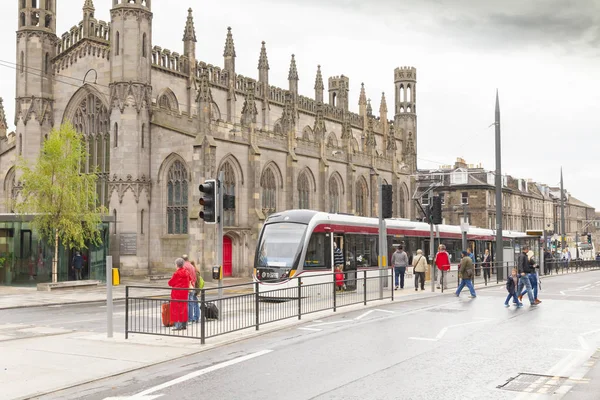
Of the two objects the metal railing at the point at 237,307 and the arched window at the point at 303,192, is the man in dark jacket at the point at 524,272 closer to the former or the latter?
the metal railing at the point at 237,307

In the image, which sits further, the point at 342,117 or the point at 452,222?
the point at 452,222

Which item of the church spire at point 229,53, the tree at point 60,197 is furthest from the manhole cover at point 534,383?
the church spire at point 229,53

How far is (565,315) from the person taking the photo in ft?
54.5

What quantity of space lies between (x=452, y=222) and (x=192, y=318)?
6501 cm

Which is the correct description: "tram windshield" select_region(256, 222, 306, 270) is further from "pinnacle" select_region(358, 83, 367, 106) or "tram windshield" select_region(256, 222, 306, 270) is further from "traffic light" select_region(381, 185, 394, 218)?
"pinnacle" select_region(358, 83, 367, 106)

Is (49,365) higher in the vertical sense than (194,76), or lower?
lower

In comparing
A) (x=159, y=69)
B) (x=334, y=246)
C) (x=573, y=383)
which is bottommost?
(x=573, y=383)

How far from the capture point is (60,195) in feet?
96.9

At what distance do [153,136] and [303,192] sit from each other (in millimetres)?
11850

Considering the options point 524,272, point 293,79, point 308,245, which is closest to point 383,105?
point 293,79

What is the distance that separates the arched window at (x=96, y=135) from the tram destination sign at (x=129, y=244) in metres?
2.80

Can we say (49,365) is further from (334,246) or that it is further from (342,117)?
(342,117)

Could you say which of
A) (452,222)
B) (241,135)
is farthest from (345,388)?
(452,222)

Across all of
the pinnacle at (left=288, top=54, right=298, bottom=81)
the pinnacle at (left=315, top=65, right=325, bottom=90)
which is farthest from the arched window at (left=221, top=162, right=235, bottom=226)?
the pinnacle at (left=315, top=65, right=325, bottom=90)
